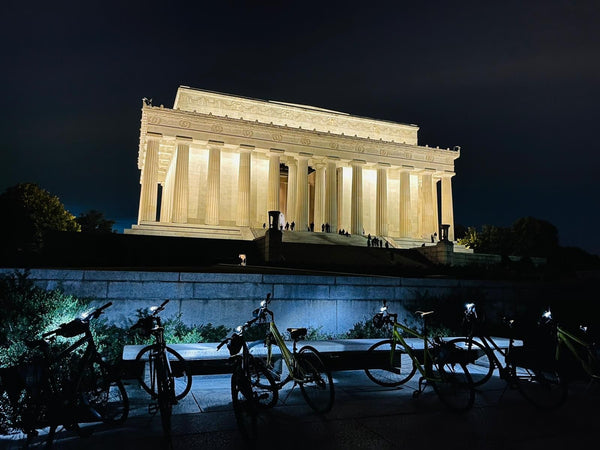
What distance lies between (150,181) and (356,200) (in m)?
25.3

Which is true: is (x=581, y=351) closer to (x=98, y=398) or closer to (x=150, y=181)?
(x=98, y=398)

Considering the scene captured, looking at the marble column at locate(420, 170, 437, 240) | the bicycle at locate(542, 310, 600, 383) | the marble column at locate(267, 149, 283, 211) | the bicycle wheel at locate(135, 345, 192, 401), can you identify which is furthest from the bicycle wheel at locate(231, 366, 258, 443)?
the marble column at locate(420, 170, 437, 240)

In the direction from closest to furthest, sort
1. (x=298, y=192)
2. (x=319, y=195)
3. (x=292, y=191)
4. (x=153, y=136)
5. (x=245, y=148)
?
(x=153, y=136)
(x=245, y=148)
(x=298, y=192)
(x=292, y=191)
(x=319, y=195)

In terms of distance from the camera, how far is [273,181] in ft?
173

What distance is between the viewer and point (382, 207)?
57.5m

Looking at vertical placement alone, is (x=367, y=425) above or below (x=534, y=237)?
below

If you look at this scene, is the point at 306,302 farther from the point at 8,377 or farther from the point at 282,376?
the point at 8,377

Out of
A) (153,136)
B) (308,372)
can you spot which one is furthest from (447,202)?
(308,372)

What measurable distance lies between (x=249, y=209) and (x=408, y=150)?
922 inches

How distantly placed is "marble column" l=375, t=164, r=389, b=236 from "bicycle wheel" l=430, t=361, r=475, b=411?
49419mm

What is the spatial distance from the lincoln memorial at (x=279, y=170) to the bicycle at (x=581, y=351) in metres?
39.4

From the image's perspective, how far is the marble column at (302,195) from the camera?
5319 centimetres

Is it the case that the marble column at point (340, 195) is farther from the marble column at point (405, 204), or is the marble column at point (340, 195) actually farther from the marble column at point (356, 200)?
the marble column at point (405, 204)

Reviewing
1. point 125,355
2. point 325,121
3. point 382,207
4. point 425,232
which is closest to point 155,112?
point 325,121
